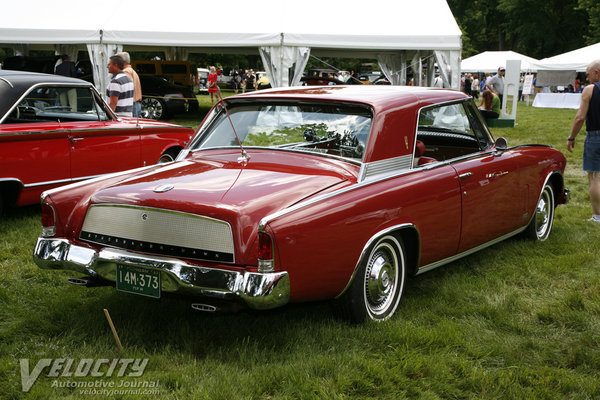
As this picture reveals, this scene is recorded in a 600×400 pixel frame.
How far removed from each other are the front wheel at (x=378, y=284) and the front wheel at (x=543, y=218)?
7.45ft

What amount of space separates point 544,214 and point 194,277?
13.3 feet

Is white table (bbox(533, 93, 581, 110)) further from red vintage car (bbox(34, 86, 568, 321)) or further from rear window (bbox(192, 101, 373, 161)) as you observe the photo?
rear window (bbox(192, 101, 373, 161))

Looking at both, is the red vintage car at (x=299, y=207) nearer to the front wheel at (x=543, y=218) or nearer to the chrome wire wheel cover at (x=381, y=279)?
the chrome wire wheel cover at (x=381, y=279)

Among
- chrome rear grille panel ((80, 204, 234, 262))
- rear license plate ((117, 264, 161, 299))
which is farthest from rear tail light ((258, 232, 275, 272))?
rear license plate ((117, 264, 161, 299))

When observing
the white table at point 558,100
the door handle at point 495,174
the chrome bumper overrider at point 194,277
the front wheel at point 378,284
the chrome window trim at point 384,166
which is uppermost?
the chrome window trim at point 384,166

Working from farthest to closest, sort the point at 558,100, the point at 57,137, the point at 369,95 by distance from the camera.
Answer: the point at 558,100
the point at 57,137
the point at 369,95

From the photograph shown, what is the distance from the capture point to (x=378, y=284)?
157 inches

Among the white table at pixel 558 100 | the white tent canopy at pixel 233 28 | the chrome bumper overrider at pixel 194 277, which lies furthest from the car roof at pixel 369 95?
the white table at pixel 558 100

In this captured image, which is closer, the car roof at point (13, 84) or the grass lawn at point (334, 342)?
the grass lawn at point (334, 342)

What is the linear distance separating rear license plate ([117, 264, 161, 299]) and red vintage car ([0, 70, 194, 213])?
3244mm

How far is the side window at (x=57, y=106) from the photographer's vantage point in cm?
671

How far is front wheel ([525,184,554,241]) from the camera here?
5957 mm

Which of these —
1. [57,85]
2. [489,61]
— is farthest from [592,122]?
[489,61]

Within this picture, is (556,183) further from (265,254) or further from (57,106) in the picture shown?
(57,106)
